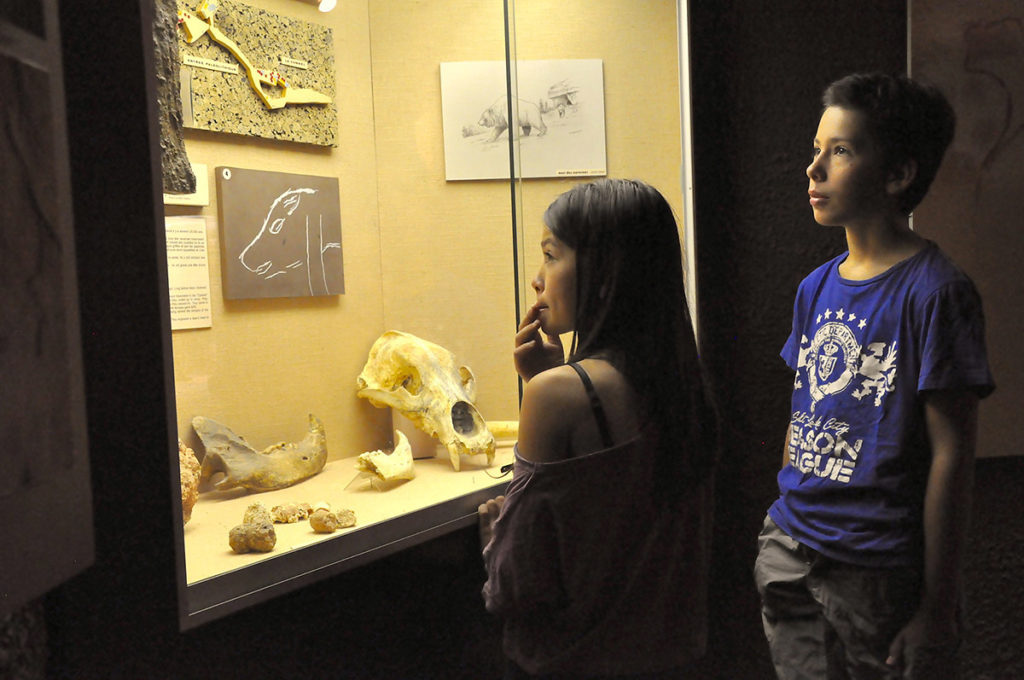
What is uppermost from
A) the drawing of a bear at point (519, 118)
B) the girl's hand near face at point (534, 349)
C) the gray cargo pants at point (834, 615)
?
the drawing of a bear at point (519, 118)

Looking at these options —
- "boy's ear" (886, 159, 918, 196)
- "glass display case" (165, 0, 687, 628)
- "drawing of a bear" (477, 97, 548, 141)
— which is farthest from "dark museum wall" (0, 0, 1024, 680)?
"boy's ear" (886, 159, 918, 196)

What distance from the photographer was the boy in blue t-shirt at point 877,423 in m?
1.56

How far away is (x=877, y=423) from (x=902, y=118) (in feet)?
A: 2.17

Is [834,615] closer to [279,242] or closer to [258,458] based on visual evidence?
[258,458]

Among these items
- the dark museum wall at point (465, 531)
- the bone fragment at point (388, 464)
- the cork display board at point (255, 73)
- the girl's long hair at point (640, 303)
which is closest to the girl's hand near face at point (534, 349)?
the girl's long hair at point (640, 303)

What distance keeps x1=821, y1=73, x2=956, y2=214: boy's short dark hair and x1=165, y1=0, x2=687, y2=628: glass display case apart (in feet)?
2.58

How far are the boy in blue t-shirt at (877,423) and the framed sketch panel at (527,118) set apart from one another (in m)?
0.79

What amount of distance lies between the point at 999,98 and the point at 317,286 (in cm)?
205

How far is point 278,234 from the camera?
7.66 ft

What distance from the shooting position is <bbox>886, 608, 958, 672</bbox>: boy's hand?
1.59 m

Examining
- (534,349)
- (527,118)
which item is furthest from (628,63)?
(534,349)

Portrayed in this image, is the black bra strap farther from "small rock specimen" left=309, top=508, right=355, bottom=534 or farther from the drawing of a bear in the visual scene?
the drawing of a bear

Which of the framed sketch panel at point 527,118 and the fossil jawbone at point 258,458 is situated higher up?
the framed sketch panel at point 527,118

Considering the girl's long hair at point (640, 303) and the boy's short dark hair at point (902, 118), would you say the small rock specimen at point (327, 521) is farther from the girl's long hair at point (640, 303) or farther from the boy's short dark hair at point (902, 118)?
the boy's short dark hair at point (902, 118)
